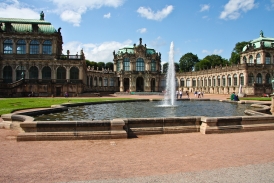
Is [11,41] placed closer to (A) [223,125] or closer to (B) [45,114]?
(B) [45,114]

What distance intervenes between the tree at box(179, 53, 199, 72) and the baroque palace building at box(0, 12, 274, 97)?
150 ft

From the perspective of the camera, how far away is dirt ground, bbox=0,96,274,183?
6512 millimetres

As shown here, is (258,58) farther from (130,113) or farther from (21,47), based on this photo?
(130,113)

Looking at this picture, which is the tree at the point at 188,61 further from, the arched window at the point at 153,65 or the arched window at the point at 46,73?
the arched window at the point at 46,73

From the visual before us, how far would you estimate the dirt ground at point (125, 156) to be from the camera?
651 cm

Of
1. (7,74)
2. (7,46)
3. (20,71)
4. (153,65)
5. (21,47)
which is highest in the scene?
(7,46)

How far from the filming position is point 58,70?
194 feet

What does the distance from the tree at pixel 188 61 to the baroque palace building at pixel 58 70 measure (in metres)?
45.9

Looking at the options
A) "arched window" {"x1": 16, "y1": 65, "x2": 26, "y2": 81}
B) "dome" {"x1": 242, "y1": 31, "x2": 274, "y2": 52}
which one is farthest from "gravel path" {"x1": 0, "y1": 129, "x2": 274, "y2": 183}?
"dome" {"x1": 242, "y1": 31, "x2": 274, "y2": 52}

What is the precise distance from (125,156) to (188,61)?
430ft

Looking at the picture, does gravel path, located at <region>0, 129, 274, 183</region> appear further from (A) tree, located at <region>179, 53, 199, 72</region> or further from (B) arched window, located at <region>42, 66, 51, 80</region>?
(A) tree, located at <region>179, 53, 199, 72</region>

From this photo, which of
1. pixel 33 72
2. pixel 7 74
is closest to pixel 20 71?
Answer: pixel 33 72

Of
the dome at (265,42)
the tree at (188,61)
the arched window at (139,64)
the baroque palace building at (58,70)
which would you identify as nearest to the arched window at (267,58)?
the baroque palace building at (58,70)

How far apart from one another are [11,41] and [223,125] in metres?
58.9
